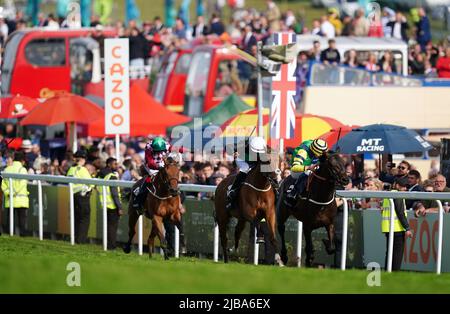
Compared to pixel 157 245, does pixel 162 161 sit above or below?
above

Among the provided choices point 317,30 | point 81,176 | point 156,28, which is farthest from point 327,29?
point 81,176

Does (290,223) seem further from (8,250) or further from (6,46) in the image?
(6,46)

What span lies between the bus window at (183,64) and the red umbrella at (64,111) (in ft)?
14.5

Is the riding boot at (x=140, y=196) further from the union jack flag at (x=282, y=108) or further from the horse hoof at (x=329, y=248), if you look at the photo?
the horse hoof at (x=329, y=248)

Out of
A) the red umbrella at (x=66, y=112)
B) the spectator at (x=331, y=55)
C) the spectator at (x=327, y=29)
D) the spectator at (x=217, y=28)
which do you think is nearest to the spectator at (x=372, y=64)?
the spectator at (x=331, y=55)

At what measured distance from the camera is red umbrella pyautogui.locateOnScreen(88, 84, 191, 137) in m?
→ 25.8

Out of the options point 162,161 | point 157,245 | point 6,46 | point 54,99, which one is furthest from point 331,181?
point 6,46

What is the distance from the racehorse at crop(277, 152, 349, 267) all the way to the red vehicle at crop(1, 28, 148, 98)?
14.3 meters

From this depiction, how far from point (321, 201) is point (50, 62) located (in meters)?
15.7

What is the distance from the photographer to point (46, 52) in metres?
31.5

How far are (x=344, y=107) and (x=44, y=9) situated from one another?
103 ft

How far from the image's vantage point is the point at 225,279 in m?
12.2

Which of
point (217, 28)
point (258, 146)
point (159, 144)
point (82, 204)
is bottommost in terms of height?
point (82, 204)

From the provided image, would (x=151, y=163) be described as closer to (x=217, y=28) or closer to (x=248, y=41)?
(x=248, y=41)
